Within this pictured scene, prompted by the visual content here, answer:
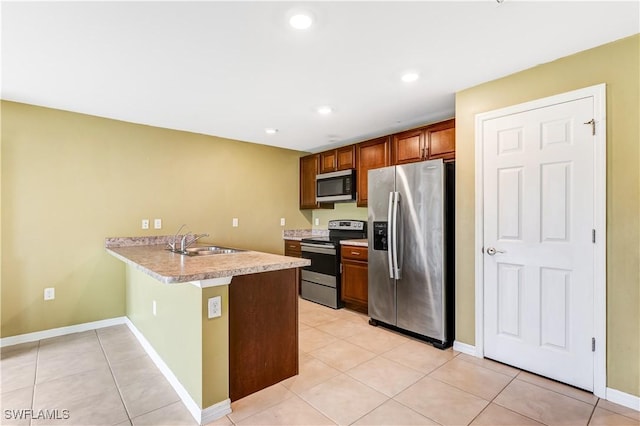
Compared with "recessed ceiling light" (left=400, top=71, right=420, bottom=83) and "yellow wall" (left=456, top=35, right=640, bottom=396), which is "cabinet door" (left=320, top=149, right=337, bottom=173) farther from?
"yellow wall" (left=456, top=35, right=640, bottom=396)

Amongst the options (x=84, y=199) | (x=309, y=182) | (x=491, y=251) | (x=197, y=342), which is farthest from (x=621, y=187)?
(x=84, y=199)

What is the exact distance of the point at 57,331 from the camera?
3.22 m

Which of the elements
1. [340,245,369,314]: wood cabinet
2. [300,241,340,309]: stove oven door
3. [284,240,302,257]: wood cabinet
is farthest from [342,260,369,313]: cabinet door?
[284,240,302,257]: wood cabinet

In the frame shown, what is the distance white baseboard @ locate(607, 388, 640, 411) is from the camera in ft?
6.39

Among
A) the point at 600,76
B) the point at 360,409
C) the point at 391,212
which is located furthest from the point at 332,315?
the point at 600,76

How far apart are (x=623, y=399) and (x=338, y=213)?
362cm

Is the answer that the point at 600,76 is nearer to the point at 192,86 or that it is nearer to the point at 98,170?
the point at 192,86

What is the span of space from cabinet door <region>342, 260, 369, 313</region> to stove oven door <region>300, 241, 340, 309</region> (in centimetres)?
12

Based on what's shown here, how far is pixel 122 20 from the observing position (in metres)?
1.78

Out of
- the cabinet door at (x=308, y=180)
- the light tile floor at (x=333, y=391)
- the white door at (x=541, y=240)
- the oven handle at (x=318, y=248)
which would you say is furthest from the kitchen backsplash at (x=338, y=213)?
the white door at (x=541, y=240)

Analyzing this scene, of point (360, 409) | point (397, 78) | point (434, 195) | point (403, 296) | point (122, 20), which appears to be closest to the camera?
point (122, 20)

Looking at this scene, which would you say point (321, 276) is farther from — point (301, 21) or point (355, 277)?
point (301, 21)

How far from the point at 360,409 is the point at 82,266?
3.16 m

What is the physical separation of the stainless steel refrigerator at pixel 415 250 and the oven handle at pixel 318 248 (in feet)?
2.55
